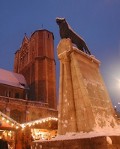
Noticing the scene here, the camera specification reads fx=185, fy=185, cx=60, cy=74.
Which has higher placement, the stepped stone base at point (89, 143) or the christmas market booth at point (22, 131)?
the christmas market booth at point (22, 131)

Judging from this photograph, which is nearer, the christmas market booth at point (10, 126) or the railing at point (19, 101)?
the christmas market booth at point (10, 126)

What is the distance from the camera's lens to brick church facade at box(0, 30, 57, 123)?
34.3 metres

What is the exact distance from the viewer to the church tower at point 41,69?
41.6 m

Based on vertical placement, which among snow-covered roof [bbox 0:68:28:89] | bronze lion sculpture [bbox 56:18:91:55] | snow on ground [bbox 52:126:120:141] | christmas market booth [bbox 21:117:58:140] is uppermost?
snow-covered roof [bbox 0:68:28:89]

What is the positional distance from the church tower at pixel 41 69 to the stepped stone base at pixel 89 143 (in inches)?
1400

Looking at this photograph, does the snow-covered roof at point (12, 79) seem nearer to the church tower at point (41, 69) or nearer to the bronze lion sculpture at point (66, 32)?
the church tower at point (41, 69)

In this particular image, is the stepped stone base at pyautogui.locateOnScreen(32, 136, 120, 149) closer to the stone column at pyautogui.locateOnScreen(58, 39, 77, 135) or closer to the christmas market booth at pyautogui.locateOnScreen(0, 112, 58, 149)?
the stone column at pyautogui.locateOnScreen(58, 39, 77, 135)

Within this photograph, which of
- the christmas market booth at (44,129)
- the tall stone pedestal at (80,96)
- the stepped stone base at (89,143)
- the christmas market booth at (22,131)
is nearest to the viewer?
the stepped stone base at (89,143)

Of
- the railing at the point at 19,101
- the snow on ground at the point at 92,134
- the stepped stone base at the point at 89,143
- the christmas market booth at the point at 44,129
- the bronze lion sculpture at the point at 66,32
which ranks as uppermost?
the railing at the point at 19,101

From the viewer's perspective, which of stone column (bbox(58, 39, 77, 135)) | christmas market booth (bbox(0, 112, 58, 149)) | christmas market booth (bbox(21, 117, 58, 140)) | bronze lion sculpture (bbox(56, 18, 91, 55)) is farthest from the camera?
christmas market booth (bbox(21, 117, 58, 140))

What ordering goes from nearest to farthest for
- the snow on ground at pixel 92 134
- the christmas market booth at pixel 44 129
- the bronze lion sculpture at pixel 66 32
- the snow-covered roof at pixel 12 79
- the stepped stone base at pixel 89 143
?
the stepped stone base at pixel 89 143 → the snow on ground at pixel 92 134 → the bronze lion sculpture at pixel 66 32 → the christmas market booth at pixel 44 129 → the snow-covered roof at pixel 12 79

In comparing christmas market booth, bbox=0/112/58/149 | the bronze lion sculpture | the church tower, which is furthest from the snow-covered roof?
the bronze lion sculpture

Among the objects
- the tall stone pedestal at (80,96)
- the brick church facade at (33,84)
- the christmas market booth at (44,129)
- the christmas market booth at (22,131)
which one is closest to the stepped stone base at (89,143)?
the tall stone pedestal at (80,96)

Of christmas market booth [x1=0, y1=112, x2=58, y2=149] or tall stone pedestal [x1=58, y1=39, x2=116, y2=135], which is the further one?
christmas market booth [x1=0, y1=112, x2=58, y2=149]
